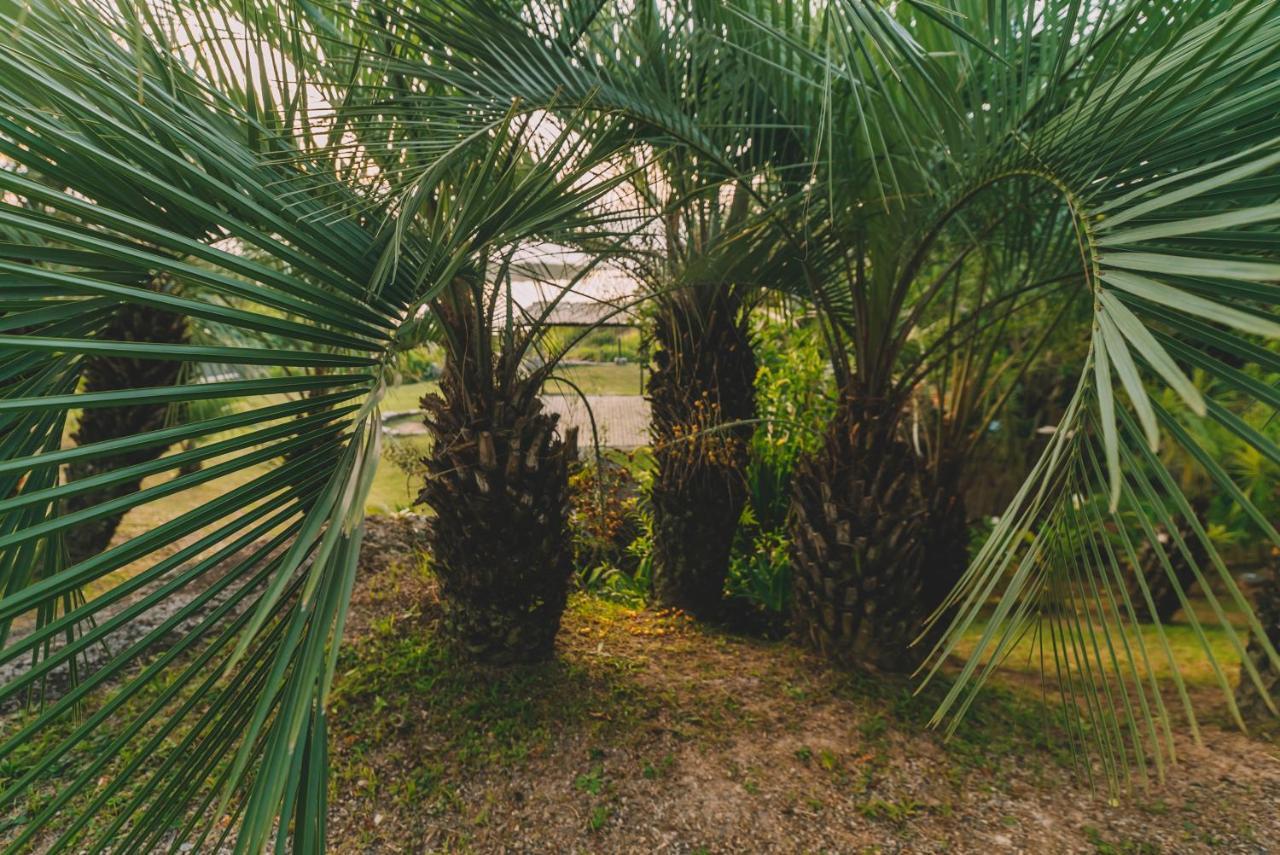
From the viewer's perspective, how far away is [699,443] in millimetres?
2705

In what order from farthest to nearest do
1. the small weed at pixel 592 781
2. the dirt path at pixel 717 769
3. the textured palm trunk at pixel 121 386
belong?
the textured palm trunk at pixel 121 386 → the small weed at pixel 592 781 → the dirt path at pixel 717 769

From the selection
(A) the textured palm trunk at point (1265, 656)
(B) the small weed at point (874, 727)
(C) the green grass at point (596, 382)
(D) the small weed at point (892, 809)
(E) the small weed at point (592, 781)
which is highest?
(C) the green grass at point (596, 382)

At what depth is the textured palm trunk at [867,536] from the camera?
223 centimetres

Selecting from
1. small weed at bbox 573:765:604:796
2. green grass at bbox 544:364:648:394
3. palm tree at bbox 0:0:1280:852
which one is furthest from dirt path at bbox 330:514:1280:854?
green grass at bbox 544:364:648:394

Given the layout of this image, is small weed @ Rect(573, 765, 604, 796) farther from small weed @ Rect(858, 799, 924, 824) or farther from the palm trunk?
small weed @ Rect(858, 799, 924, 824)

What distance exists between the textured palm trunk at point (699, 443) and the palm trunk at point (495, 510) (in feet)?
2.10

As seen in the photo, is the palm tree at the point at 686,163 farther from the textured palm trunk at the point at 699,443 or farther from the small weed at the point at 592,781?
the small weed at the point at 592,781

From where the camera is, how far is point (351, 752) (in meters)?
1.97

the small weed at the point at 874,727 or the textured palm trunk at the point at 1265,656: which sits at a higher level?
the textured palm trunk at the point at 1265,656

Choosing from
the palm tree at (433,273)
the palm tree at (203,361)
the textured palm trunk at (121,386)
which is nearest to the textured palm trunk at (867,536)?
the palm tree at (433,273)

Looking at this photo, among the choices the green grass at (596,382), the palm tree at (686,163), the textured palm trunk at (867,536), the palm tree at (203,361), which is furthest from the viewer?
the green grass at (596,382)

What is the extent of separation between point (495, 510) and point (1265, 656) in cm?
232

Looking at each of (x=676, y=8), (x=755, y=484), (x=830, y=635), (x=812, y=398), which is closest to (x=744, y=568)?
(x=755, y=484)

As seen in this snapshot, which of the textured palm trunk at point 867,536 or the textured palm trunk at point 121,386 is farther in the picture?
the textured palm trunk at point 121,386
